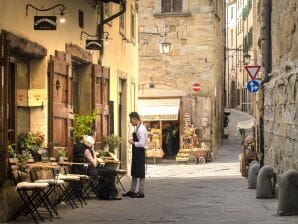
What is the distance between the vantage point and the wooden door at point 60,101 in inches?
546

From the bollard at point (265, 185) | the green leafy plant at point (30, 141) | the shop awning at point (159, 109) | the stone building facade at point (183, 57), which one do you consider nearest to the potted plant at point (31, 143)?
the green leafy plant at point (30, 141)

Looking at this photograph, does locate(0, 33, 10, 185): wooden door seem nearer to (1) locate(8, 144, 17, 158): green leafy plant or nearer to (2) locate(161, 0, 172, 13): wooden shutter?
(1) locate(8, 144, 17, 158): green leafy plant

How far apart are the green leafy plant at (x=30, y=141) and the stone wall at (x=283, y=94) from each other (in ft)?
13.8

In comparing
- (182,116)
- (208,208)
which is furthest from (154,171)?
(208,208)

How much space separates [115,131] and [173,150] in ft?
49.8

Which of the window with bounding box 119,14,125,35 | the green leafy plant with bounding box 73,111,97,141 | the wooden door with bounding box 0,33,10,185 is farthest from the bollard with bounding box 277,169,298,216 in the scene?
the window with bounding box 119,14,125,35

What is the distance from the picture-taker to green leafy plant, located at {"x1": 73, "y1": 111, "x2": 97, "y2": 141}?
53.5 feet

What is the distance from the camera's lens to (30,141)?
12.8 meters

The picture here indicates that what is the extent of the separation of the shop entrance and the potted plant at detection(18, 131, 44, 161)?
74.3ft

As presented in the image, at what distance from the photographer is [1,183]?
10.9 metres

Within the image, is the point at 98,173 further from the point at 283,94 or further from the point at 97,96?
the point at 283,94

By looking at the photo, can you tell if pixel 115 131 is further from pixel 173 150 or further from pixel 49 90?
pixel 173 150

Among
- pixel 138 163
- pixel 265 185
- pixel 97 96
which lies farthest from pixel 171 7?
pixel 265 185

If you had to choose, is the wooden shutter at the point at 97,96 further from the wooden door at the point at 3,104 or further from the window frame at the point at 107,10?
the wooden door at the point at 3,104
